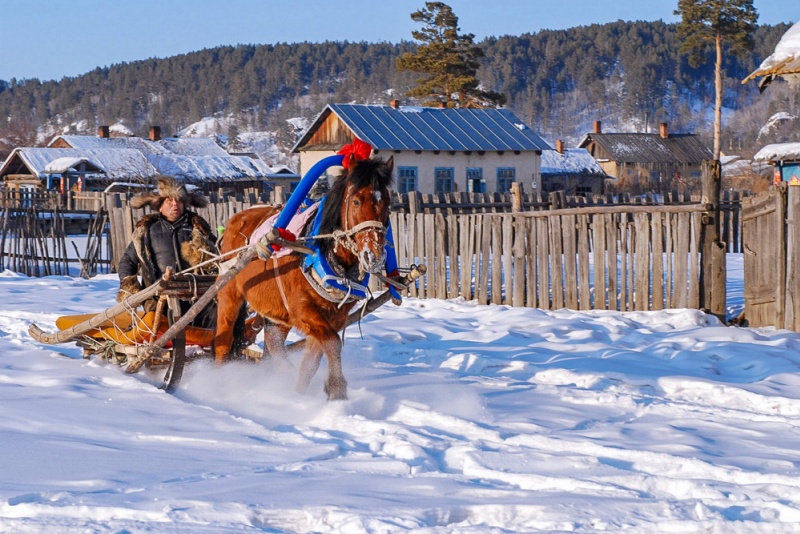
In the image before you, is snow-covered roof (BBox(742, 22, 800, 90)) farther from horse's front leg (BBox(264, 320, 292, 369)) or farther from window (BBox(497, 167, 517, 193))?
window (BBox(497, 167, 517, 193))

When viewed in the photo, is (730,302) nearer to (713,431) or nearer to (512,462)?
(713,431)

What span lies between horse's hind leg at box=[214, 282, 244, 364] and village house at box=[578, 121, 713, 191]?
2376 inches

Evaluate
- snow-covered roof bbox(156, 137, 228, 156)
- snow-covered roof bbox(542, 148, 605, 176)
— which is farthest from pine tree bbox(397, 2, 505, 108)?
snow-covered roof bbox(156, 137, 228, 156)

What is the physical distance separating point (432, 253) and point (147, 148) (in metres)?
43.5

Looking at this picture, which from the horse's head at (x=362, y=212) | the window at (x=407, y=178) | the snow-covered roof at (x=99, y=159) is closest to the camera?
the horse's head at (x=362, y=212)

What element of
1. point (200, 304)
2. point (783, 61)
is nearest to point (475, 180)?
point (783, 61)

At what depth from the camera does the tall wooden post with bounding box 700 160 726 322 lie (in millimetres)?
→ 11062

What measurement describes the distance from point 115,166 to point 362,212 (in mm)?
48876

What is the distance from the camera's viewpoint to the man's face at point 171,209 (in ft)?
27.7

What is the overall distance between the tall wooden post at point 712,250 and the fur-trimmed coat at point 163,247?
5625 millimetres

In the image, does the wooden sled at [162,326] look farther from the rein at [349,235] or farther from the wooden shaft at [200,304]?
the rein at [349,235]

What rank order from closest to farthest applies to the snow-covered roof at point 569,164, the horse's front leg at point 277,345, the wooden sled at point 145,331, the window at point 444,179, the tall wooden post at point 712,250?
the wooden sled at point 145,331 < the horse's front leg at point 277,345 < the tall wooden post at point 712,250 < the window at point 444,179 < the snow-covered roof at point 569,164

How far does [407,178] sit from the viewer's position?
131 feet

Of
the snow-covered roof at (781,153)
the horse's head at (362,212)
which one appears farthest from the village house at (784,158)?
the horse's head at (362,212)
